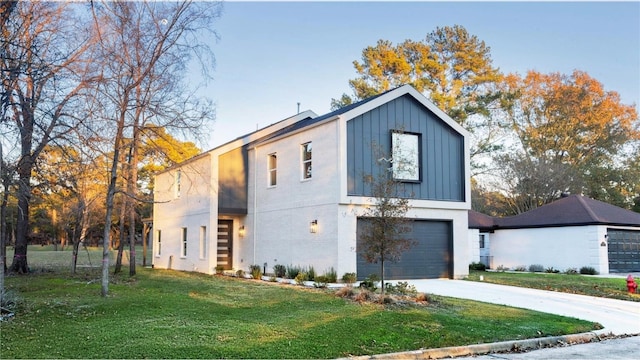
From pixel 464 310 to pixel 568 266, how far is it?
15949 mm

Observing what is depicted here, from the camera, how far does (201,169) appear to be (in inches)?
856

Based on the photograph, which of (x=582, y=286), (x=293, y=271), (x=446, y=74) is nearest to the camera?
(x=582, y=286)

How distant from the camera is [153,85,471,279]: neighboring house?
17.5m

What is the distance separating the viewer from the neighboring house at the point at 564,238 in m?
23.8

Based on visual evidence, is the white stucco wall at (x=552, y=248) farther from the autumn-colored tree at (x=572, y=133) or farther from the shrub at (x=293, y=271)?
the shrub at (x=293, y=271)

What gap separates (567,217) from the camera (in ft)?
81.6

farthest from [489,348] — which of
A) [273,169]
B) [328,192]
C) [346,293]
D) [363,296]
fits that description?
[273,169]

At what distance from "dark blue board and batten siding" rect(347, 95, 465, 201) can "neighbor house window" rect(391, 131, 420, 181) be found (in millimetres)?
157

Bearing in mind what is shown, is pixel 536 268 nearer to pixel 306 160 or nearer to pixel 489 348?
pixel 306 160

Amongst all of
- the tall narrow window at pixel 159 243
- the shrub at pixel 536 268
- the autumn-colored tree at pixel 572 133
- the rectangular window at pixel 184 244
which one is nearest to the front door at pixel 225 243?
the rectangular window at pixel 184 244

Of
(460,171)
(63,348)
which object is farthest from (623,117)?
(63,348)

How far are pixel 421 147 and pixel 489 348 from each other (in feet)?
37.8

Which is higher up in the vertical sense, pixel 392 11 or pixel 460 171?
pixel 392 11

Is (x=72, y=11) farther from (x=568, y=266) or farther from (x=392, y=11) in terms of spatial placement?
(x=568, y=266)
